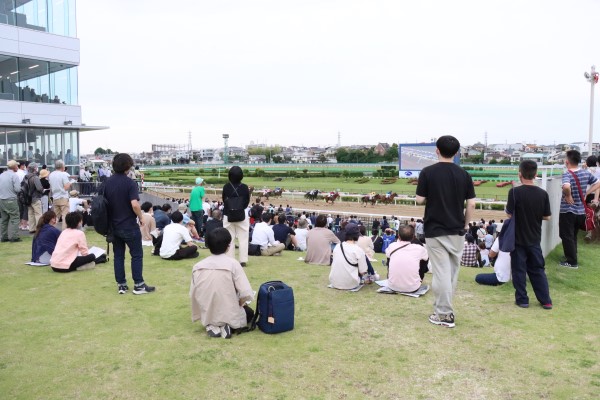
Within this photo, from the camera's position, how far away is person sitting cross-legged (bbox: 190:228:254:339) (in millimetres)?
4672

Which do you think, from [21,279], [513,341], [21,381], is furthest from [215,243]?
[21,279]

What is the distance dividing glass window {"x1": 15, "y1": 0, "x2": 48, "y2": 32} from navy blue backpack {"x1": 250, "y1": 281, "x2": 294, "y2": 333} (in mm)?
17728

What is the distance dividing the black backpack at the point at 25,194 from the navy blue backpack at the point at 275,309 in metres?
8.46

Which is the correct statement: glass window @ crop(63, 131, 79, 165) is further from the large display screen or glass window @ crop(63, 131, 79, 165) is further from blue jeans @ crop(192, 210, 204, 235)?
the large display screen

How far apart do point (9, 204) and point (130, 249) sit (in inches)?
224

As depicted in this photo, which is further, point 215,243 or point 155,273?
point 155,273

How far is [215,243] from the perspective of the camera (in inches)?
187

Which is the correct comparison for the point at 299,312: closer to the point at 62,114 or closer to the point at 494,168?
the point at 62,114

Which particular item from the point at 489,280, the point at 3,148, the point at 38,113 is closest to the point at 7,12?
the point at 38,113

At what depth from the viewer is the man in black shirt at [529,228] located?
17.7 feet

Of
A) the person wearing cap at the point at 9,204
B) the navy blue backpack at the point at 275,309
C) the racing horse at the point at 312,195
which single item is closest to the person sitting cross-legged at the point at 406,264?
the navy blue backpack at the point at 275,309

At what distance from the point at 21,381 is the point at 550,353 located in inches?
178

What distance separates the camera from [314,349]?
14.5 feet

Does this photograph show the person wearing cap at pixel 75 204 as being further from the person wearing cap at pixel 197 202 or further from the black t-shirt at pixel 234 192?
the black t-shirt at pixel 234 192
